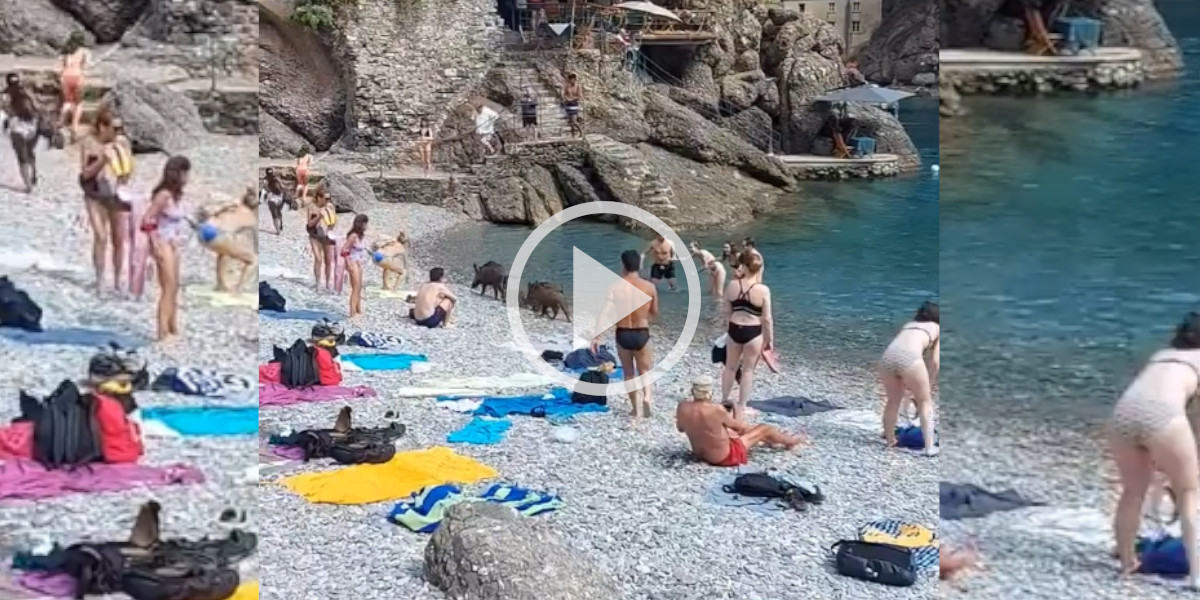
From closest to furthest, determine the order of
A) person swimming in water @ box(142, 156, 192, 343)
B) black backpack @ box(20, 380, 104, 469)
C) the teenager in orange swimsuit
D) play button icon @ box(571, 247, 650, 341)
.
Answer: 1. person swimming in water @ box(142, 156, 192, 343)
2. black backpack @ box(20, 380, 104, 469)
3. play button icon @ box(571, 247, 650, 341)
4. the teenager in orange swimsuit

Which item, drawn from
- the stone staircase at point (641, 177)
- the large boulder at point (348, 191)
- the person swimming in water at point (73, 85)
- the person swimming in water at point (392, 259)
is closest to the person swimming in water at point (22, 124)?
the person swimming in water at point (73, 85)

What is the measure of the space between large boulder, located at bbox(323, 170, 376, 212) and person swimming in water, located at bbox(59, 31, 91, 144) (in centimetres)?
887

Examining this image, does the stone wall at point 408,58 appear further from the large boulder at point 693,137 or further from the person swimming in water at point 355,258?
the person swimming in water at point 355,258

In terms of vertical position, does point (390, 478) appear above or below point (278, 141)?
below

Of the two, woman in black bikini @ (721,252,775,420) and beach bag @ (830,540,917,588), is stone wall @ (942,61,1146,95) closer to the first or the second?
beach bag @ (830,540,917,588)

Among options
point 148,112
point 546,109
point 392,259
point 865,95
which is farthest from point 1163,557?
point 546,109

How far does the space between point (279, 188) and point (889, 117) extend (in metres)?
6.32

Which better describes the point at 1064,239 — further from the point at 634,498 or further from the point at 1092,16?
the point at 634,498

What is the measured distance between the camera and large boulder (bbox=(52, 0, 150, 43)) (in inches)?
130

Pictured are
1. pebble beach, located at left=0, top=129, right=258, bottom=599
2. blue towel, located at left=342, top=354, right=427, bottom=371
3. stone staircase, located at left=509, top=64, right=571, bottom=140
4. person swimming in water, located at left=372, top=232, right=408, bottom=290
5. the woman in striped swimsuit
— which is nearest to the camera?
pebble beach, located at left=0, top=129, right=258, bottom=599

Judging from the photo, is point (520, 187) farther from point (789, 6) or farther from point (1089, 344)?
point (1089, 344)

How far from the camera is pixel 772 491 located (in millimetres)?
5836

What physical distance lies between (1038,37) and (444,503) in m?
3.82

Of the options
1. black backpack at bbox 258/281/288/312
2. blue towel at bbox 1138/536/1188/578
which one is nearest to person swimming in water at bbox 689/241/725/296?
black backpack at bbox 258/281/288/312
